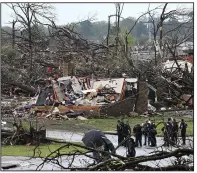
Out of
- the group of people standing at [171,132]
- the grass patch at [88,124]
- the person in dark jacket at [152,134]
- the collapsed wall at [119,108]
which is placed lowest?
the grass patch at [88,124]

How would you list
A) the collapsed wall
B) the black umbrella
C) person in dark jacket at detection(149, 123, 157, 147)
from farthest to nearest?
the collapsed wall, person in dark jacket at detection(149, 123, 157, 147), the black umbrella

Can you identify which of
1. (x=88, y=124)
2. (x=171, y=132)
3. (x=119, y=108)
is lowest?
(x=88, y=124)

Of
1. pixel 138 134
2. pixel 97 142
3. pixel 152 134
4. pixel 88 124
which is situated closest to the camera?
pixel 97 142

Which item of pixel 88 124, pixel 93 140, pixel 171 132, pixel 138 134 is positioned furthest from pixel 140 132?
pixel 93 140

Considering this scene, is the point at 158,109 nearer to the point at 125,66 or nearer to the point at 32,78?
the point at 125,66

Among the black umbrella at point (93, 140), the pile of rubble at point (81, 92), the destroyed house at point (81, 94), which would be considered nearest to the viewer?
the black umbrella at point (93, 140)

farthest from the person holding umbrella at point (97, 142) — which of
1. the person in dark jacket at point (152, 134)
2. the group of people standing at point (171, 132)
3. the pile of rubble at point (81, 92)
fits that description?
the pile of rubble at point (81, 92)

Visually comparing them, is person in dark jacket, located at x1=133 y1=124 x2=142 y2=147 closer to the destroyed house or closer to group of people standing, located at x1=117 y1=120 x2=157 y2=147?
group of people standing, located at x1=117 y1=120 x2=157 y2=147

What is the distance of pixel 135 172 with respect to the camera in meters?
4.85

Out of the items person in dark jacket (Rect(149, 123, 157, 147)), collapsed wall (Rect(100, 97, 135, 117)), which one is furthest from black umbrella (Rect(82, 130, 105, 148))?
collapsed wall (Rect(100, 97, 135, 117))

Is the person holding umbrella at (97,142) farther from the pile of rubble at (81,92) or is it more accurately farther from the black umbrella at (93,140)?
the pile of rubble at (81,92)

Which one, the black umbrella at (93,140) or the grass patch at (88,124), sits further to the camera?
the grass patch at (88,124)

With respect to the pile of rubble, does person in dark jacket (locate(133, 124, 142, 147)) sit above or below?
below

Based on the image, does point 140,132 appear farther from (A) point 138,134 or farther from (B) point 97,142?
(B) point 97,142
